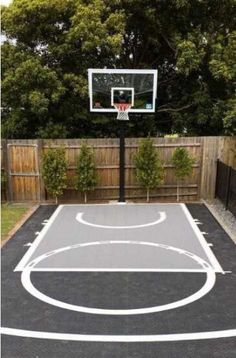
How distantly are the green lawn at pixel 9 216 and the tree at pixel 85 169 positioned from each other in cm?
181

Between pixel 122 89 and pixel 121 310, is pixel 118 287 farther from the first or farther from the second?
pixel 122 89

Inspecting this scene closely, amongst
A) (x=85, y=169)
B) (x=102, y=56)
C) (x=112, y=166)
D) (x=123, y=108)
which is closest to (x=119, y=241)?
(x=85, y=169)

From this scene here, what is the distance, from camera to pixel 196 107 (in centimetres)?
1291

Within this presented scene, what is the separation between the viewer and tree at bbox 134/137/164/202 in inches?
431

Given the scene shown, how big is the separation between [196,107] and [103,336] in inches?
384

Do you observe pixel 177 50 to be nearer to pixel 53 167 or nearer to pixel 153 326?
pixel 53 167

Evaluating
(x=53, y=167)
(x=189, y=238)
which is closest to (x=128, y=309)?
(x=189, y=238)

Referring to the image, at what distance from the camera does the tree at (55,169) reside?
10.8 meters

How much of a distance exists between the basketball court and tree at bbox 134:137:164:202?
1.62m

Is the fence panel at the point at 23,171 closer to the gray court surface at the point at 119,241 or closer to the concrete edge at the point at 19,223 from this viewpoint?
the concrete edge at the point at 19,223

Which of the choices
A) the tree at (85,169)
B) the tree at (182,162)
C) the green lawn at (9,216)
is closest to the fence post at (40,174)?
the green lawn at (9,216)

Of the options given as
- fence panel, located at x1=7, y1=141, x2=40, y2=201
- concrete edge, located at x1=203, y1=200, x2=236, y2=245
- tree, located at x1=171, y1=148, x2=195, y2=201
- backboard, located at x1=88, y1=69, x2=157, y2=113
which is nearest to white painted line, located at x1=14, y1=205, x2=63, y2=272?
fence panel, located at x1=7, y1=141, x2=40, y2=201

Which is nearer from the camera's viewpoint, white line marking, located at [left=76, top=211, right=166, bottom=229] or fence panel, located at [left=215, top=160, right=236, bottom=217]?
white line marking, located at [left=76, top=211, right=166, bottom=229]

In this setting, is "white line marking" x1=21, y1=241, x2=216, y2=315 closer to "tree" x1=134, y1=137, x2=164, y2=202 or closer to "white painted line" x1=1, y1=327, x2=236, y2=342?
"white painted line" x1=1, y1=327, x2=236, y2=342
